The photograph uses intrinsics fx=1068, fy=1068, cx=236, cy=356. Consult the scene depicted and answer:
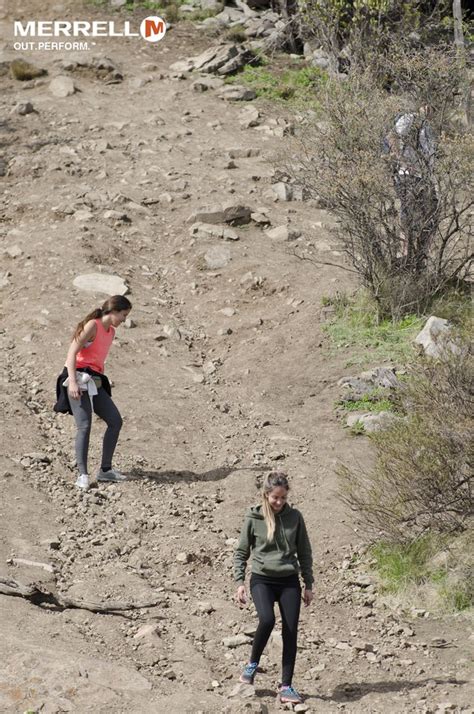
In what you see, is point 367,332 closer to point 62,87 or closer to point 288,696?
point 288,696

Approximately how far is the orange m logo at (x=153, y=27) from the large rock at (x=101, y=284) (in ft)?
34.9

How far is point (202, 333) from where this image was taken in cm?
1216

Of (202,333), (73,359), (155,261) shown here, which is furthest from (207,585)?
(155,261)

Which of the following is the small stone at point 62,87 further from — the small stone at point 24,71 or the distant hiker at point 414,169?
the distant hiker at point 414,169

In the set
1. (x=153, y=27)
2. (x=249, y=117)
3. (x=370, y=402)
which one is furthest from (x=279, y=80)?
(x=370, y=402)

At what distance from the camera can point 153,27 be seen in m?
22.2

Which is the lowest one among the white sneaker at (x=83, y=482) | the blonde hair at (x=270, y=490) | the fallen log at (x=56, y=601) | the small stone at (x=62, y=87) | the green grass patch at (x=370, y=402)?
the green grass patch at (x=370, y=402)

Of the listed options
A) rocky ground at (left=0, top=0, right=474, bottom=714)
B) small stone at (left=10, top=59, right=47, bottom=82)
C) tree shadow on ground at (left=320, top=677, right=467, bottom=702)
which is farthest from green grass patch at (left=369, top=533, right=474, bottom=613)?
small stone at (left=10, top=59, right=47, bottom=82)

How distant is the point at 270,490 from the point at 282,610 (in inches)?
25.9

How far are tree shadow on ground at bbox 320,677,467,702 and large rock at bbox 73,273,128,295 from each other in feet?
24.0

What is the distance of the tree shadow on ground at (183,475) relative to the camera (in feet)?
29.6

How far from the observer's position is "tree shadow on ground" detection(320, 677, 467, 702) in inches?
238

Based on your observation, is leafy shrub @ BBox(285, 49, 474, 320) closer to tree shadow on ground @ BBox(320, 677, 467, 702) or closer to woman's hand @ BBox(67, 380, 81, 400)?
woman's hand @ BBox(67, 380, 81, 400)

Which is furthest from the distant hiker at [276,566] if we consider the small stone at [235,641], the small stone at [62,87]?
the small stone at [62,87]
